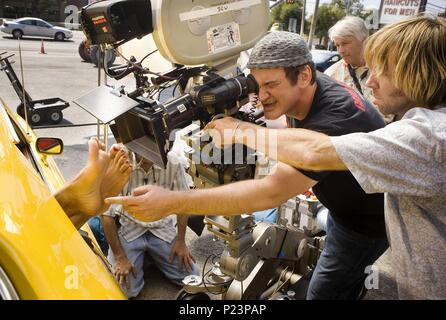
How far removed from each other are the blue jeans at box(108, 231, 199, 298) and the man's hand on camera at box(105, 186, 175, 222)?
59.5 inches

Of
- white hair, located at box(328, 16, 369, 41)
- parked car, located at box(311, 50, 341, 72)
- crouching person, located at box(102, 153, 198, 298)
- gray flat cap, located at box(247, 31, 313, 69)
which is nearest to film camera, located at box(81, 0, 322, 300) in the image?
gray flat cap, located at box(247, 31, 313, 69)

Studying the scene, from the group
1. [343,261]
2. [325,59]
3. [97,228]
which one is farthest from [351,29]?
[325,59]

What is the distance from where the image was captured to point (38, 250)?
1.03 metres

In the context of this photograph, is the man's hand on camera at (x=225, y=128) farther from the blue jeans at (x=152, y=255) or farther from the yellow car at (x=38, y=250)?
the blue jeans at (x=152, y=255)

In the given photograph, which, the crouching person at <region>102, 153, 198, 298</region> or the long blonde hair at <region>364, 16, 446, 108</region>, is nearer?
the long blonde hair at <region>364, 16, 446, 108</region>

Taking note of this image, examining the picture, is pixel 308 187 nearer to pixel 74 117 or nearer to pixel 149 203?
pixel 149 203

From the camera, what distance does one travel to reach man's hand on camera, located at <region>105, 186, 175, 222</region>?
141 cm

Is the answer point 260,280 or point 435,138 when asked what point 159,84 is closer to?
point 435,138

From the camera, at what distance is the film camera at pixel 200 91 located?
4.67 ft

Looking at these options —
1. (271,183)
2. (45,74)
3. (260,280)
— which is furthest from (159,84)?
(45,74)

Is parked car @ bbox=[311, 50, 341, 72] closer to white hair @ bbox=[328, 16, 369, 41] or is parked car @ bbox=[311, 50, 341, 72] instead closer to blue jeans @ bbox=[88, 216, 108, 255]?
white hair @ bbox=[328, 16, 369, 41]

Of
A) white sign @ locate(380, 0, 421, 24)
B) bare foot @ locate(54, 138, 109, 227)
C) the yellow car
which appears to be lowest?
white sign @ locate(380, 0, 421, 24)

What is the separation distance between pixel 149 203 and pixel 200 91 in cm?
44

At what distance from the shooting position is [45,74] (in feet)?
35.9
